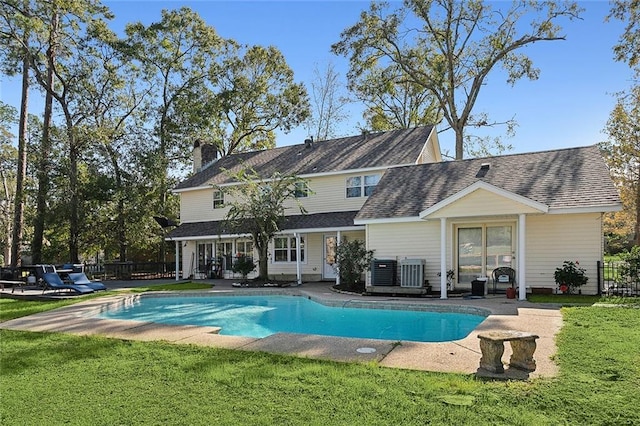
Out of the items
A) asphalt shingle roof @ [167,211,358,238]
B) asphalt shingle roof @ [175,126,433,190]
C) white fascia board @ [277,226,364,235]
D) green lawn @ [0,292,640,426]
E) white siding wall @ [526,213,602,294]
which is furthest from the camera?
asphalt shingle roof @ [175,126,433,190]

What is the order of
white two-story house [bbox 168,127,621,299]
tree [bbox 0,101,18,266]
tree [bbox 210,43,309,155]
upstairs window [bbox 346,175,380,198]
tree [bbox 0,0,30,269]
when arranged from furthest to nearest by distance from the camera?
tree [bbox 210,43,309,155]
tree [bbox 0,101,18,266]
tree [bbox 0,0,30,269]
upstairs window [bbox 346,175,380,198]
white two-story house [bbox 168,127,621,299]

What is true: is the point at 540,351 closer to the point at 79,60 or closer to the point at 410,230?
the point at 410,230

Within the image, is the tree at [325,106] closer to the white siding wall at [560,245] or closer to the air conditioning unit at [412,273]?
the air conditioning unit at [412,273]

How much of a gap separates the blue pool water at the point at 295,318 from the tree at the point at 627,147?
2595 centimetres

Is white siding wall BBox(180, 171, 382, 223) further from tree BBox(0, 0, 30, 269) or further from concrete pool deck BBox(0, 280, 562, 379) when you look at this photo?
tree BBox(0, 0, 30, 269)

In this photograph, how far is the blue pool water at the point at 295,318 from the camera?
32.4 feet

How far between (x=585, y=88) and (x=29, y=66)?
2968 cm

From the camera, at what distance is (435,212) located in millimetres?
14062

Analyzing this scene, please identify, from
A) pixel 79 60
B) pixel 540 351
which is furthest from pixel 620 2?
pixel 79 60

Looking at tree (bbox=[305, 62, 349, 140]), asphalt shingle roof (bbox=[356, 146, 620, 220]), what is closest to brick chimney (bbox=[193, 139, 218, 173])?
tree (bbox=[305, 62, 349, 140])

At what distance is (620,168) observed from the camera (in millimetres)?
32719

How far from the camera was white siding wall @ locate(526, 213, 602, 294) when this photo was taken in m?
12.8

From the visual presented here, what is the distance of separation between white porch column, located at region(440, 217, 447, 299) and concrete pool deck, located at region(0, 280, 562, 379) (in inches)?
35.5

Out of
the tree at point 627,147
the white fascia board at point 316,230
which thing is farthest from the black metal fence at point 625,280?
the tree at point 627,147
